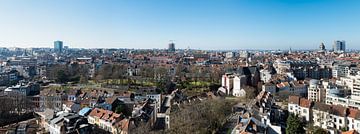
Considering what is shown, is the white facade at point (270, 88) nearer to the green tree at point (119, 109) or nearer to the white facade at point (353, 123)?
the white facade at point (353, 123)

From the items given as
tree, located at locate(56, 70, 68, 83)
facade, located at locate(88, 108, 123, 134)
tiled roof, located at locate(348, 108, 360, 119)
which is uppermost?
tree, located at locate(56, 70, 68, 83)

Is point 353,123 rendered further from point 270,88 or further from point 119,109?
point 119,109

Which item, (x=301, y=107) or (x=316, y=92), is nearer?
(x=301, y=107)

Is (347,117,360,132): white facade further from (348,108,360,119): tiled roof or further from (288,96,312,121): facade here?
(288,96,312,121): facade

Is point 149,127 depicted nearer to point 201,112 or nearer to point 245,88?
point 201,112

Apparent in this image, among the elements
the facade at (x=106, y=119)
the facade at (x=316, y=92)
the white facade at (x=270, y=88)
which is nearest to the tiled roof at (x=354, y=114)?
the facade at (x=316, y=92)

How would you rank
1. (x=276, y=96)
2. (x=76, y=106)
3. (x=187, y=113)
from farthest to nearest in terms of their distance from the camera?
(x=276, y=96) → (x=76, y=106) → (x=187, y=113)

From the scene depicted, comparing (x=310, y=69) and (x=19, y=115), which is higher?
(x=310, y=69)

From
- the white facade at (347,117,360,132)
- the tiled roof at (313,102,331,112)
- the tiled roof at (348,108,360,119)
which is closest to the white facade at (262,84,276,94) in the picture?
the tiled roof at (313,102,331,112)

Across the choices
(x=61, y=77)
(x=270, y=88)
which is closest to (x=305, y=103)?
(x=270, y=88)

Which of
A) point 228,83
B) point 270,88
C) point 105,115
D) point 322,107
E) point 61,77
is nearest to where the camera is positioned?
point 322,107

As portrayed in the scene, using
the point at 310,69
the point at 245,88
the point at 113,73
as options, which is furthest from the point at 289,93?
the point at 113,73
